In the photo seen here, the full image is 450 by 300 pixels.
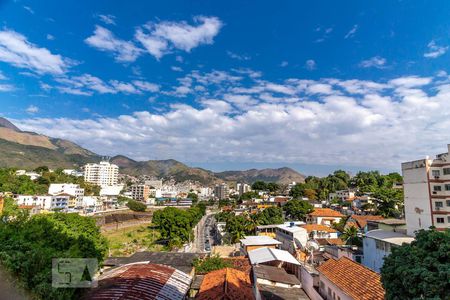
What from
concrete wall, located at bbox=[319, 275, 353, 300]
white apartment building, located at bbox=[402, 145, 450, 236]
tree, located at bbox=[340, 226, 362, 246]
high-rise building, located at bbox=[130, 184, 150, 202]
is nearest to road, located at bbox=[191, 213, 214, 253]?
tree, located at bbox=[340, 226, 362, 246]

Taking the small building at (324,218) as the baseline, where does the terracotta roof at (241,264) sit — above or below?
below

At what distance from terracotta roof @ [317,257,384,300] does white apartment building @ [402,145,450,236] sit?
34.1 ft

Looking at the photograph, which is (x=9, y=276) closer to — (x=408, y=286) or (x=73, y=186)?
(x=408, y=286)

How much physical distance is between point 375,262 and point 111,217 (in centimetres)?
6491

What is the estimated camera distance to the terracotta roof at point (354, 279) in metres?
12.2

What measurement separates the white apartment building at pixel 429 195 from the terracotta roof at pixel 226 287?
564 inches

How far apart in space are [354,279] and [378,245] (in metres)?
9.22

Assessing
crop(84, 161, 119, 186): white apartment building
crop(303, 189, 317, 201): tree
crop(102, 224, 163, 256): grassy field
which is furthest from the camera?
crop(84, 161, 119, 186): white apartment building

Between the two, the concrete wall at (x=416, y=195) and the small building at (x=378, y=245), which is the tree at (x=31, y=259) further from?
the concrete wall at (x=416, y=195)

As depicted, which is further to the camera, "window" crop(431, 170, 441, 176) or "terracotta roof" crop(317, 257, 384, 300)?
"window" crop(431, 170, 441, 176)

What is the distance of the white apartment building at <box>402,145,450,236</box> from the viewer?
22.5 metres

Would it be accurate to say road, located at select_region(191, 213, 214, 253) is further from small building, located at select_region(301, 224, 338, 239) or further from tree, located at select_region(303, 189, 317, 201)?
tree, located at select_region(303, 189, 317, 201)

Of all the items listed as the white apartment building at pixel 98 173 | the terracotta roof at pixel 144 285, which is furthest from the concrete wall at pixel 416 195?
the white apartment building at pixel 98 173

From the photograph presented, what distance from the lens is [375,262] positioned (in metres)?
21.8
